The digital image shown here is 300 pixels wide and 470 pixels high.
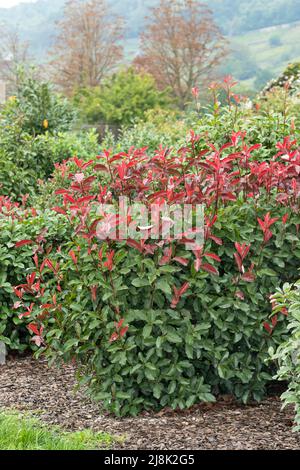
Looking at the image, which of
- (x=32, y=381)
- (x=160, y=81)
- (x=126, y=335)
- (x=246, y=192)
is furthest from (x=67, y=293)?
(x=160, y=81)

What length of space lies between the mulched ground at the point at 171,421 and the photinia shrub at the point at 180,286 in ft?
0.30

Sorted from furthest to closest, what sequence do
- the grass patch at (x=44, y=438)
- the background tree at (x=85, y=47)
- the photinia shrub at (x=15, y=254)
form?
1. the background tree at (x=85, y=47)
2. the photinia shrub at (x=15, y=254)
3. the grass patch at (x=44, y=438)

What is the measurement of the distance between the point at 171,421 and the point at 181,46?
33721 millimetres

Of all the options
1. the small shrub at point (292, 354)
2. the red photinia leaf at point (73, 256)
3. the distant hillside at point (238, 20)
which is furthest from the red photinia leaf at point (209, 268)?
the distant hillside at point (238, 20)

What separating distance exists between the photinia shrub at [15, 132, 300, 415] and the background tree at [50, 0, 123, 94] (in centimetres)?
3161

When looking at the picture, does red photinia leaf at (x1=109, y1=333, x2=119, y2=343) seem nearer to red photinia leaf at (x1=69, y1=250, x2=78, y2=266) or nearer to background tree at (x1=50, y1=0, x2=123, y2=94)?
red photinia leaf at (x1=69, y1=250, x2=78, y2=266)

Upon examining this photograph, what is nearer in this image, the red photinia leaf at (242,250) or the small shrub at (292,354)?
the small shrub at (292,354)

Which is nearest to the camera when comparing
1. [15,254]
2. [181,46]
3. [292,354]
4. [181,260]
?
[292,354]

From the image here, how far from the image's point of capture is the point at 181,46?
35.2 m

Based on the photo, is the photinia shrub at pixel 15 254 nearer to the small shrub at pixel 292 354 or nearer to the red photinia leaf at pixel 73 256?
the red photinia leaf at pixel 73 256

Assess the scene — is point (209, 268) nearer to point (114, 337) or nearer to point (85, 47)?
point (114, 337)

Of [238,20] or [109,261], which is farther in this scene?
[238,20]

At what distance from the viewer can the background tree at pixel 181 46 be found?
114 ft

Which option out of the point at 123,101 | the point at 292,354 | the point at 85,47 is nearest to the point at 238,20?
the point at 85,47
